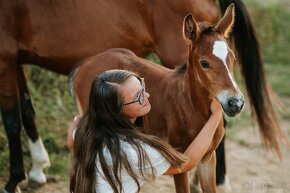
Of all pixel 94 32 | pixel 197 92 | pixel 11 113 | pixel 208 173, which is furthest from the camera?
pixel 11 113

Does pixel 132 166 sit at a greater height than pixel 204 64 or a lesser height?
lesser

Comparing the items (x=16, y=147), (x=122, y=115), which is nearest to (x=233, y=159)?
(x=16, y=147)

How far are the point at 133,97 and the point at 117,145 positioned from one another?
24 centimetres

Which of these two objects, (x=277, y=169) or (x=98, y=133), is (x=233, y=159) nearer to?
(x=277, y=169)

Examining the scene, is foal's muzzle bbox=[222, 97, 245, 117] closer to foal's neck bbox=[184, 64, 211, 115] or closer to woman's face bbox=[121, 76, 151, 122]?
foal's neck bbox=[184, 64, 211, 115]

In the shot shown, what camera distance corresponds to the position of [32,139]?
187 inches

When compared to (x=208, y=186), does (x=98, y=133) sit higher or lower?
higher

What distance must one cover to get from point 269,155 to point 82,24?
237cm

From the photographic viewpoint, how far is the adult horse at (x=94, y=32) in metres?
4.18

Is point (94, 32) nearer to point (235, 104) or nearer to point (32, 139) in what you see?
point (32, 139)

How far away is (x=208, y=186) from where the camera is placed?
11.7 ft

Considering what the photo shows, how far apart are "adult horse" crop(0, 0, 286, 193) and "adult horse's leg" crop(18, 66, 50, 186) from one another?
0.33 m

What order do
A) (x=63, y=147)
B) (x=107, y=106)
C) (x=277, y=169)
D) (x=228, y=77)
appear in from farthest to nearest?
(x=63, y=147) → (x=277, y=169) → (x=228, y=77) → (x=107, y=106)

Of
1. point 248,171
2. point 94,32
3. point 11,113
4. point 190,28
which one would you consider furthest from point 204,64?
point 248,171
